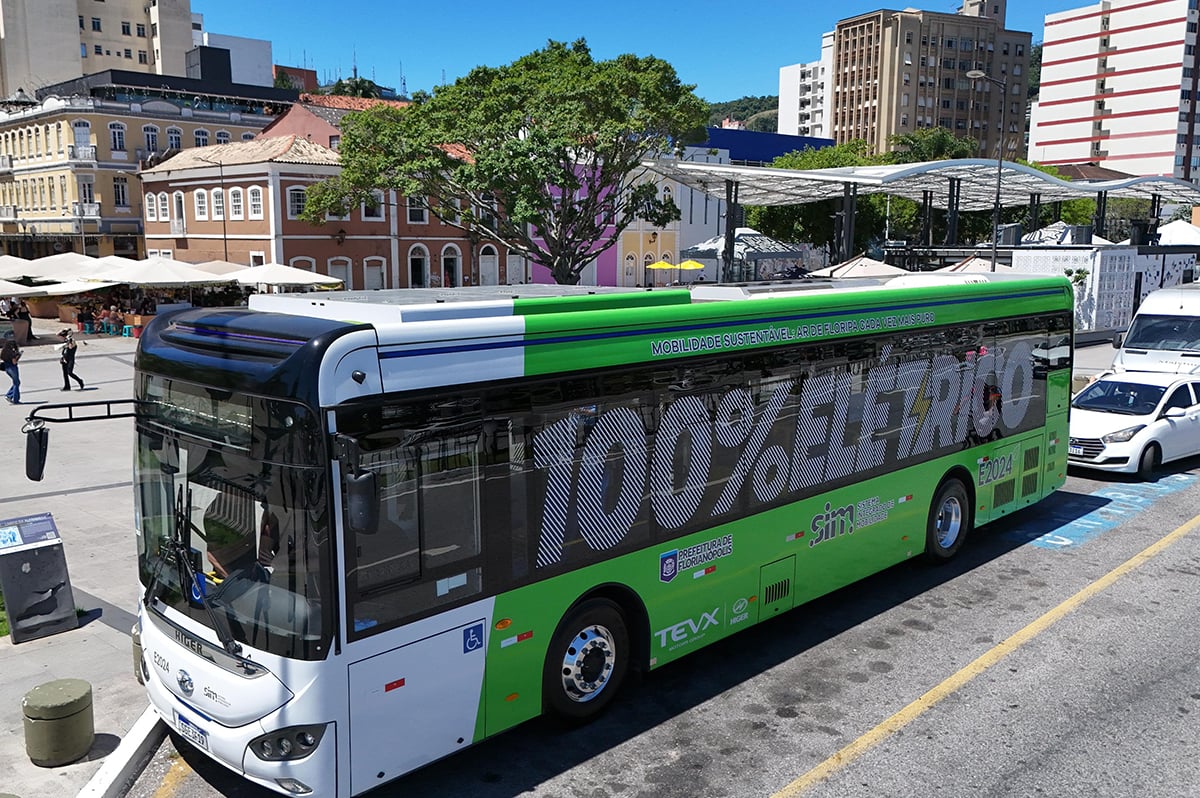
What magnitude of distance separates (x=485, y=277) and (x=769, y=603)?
47785mm

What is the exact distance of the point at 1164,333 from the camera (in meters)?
20.5

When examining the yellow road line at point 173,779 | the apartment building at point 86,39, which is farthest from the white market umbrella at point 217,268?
the apartment building at point 86,39

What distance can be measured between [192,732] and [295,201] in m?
42.4

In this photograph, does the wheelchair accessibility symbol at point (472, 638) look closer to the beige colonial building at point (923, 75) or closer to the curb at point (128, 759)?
the curb at point (128, 759)

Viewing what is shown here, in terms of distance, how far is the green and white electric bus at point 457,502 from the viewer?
Result: 553 cm

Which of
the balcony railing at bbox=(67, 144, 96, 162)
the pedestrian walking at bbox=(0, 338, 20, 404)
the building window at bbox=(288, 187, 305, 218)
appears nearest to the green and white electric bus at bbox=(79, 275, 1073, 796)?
the pedestrian walking at bbox=(0, 338, 20, 404)

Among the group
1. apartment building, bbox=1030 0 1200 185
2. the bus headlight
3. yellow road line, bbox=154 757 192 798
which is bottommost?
yellow road line, bbox=154 757 192 798

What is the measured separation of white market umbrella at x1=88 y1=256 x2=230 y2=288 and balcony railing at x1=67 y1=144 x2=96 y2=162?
24.3 metres

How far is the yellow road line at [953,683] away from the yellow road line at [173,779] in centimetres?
407

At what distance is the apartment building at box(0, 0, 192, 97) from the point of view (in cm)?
7994

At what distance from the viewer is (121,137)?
58.4 meters

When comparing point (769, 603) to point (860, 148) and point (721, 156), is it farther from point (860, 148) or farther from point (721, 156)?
point (721, 156)

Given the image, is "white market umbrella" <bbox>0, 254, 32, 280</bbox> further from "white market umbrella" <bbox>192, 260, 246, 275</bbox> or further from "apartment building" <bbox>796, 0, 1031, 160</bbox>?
"apartment building" <bbox>796, 0, 1031, 160</bbox>

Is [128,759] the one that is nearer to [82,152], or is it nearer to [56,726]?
[56,726]
